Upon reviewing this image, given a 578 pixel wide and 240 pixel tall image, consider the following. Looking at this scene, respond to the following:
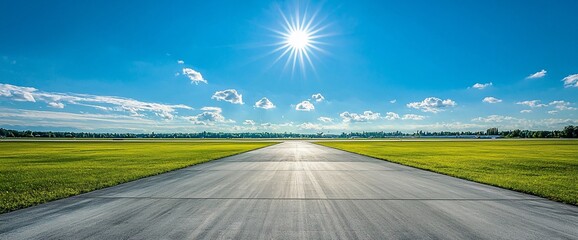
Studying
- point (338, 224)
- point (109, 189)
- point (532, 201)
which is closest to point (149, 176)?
point (109, 189)

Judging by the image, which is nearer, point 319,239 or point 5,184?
point 319,239

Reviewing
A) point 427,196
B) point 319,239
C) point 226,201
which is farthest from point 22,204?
point 427,196

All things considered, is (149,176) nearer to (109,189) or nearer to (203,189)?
(109,189)

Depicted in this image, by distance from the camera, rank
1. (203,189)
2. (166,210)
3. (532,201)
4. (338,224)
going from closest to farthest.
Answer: (338,224) → (166,210) → (532,201) → (203,189)

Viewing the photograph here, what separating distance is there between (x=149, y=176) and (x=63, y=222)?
818cm

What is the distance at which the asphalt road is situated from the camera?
5598mm

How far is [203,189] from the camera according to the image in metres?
10.3

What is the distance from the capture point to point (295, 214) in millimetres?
6934

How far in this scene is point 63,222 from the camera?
6.30 m

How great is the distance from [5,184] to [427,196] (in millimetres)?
16695

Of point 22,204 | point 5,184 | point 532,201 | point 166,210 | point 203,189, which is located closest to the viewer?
point 166,210

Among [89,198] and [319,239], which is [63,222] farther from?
[319,239]

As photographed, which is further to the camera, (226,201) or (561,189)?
(561,189)

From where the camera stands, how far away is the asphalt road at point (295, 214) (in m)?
5.60
